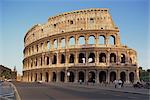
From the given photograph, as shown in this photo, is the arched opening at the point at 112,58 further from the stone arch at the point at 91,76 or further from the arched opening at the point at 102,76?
the stone arch at the point at 91,76

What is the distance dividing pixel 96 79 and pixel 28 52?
38209 millimetres

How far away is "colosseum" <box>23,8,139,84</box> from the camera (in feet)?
227

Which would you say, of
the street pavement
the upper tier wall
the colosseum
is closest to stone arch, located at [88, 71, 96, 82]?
the colosseum

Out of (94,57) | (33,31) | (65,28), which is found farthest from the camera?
(33,31)

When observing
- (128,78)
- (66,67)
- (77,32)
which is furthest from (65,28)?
(128,78)

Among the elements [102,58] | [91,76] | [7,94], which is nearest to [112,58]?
[102,58]

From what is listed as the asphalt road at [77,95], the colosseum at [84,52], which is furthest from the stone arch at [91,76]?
the asphalt road at [77,95]

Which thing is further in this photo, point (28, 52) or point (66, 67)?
point (28, 52)

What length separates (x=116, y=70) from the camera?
222 feet

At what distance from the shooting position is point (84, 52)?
71125 millimetres

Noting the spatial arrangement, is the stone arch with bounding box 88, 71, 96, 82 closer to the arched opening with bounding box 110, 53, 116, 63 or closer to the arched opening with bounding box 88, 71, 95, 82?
the arched opening with bounding box 88, 71, 95, 82

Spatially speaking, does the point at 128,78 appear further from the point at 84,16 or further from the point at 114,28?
the point at 84,16

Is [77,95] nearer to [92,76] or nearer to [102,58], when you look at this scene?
[92,76]

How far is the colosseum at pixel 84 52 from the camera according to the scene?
69.3 m
